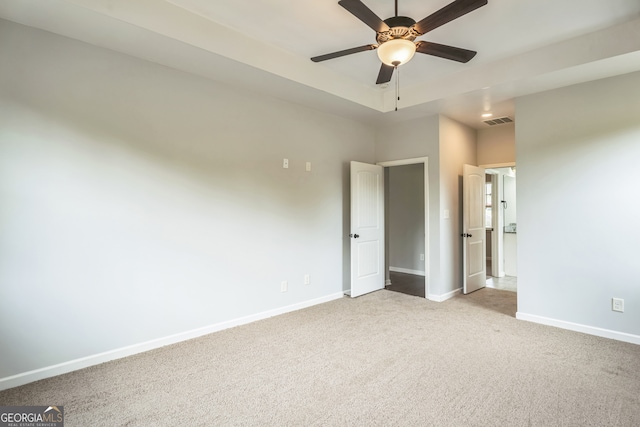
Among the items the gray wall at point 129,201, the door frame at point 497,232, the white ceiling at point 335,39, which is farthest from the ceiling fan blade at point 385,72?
the door frame at point 497,232

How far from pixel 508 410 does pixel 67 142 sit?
3704 millimetres

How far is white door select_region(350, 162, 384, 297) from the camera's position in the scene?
461cm

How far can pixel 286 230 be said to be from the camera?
3994 mm

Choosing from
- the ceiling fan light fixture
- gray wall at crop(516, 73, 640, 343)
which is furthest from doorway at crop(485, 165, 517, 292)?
the ceiling fan light fixture

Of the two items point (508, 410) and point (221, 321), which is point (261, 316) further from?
point (508, 410)

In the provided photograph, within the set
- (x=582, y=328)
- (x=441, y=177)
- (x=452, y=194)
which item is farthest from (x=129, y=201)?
(x=582, y=328)

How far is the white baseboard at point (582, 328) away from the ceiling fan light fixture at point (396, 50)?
10.6 ft

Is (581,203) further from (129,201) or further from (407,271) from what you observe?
(129,201)

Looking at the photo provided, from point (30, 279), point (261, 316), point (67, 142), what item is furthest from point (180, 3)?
point (261, 316)

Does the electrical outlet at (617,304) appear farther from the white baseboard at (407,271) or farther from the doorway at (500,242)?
the white baseboard at (407,271)

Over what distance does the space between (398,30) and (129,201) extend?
2.59 metres

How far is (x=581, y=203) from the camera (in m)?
3.32

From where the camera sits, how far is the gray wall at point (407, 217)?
6.54 metres
